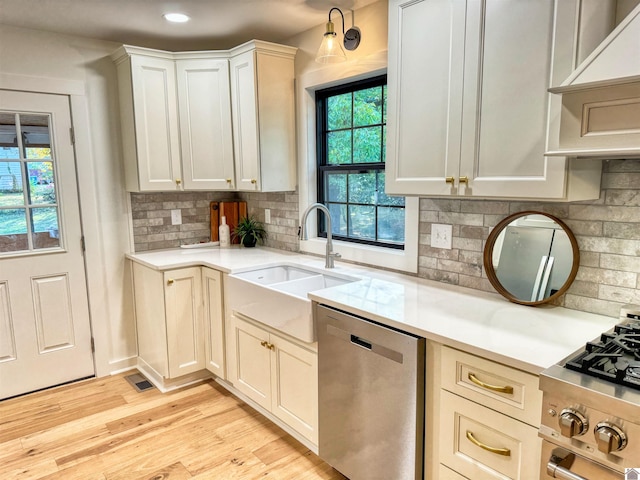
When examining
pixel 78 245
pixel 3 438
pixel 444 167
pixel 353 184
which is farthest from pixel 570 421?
pixel 78 245

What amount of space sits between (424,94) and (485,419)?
4.30 ft

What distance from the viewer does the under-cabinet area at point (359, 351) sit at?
1.43 metres

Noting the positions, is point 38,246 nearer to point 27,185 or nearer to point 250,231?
point 27,185

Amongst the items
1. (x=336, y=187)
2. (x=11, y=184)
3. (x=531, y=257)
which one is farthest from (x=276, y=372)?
(x=11, y=184)

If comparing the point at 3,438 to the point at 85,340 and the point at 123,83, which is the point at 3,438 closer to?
the point at 85,340

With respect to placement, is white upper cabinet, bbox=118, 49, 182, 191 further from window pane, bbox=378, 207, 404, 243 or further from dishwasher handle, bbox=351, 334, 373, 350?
dishwasher handle, bbox=351, 334, 373, 350

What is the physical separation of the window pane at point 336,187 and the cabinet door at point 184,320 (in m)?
1.05

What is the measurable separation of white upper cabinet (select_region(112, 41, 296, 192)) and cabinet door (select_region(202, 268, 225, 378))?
686mm

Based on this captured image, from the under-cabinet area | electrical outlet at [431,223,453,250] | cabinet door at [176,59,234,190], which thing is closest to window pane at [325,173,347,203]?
the under-cabinet area

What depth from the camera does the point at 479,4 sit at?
1.67m

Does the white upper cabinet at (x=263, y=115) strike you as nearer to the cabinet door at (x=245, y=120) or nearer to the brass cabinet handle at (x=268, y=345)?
the cabinet door at (x=245, y=120)

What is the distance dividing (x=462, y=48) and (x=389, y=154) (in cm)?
54

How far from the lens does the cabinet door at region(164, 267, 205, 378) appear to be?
289cm

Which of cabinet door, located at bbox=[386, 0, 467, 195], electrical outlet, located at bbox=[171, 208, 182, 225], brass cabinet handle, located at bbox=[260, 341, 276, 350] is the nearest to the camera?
cabinet door, located at bbox=[386, 0, 467, 195]
